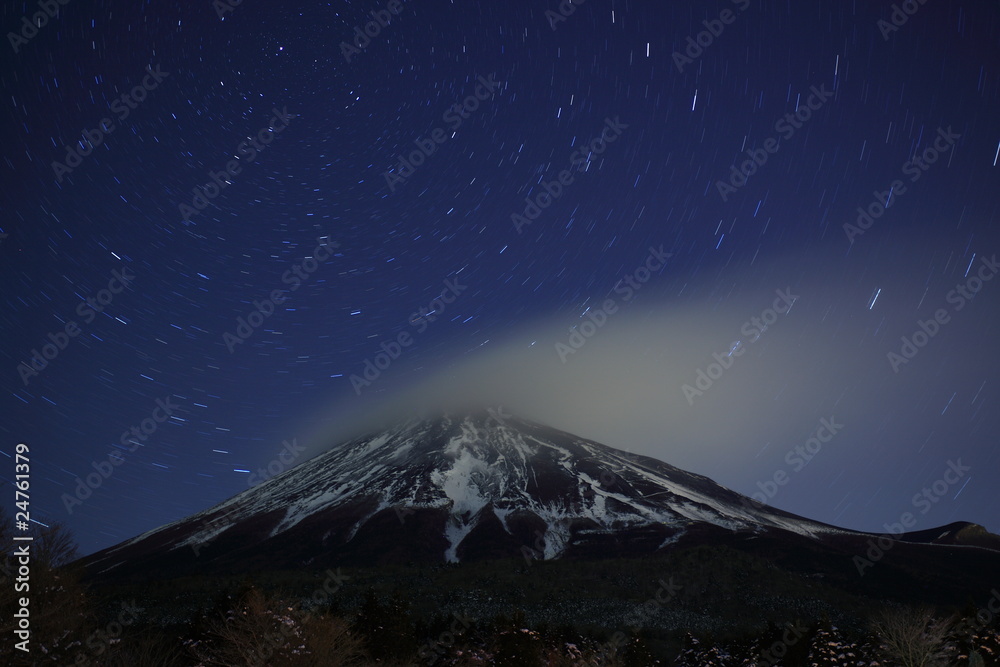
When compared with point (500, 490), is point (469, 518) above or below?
below

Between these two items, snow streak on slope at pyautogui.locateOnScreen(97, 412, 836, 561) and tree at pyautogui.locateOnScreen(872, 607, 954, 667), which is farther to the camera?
snow streak on slope at pyautogui.locateOnScreen(97, 412, 836, 561)

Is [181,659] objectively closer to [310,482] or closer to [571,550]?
[571,550]

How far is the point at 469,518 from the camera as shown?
11500 cm

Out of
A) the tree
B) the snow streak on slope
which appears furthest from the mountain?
the tree

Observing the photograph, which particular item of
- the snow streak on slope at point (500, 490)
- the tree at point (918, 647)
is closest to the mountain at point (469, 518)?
the snow streak on slope at point (500, 490)

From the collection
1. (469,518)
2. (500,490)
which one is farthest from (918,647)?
(500,490)

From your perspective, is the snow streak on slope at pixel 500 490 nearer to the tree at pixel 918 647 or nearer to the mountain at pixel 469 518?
the mountain at pixel 469 518

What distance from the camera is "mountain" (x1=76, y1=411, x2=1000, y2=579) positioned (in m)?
96.7

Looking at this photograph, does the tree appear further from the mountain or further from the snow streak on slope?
the snow streak on slope

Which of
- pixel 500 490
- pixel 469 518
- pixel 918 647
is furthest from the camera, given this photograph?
pixel 500 490

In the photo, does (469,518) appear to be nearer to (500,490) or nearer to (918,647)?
(500,490)

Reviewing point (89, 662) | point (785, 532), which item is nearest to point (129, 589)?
point (89, 662)

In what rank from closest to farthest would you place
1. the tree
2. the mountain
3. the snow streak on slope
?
the tree
the mountain
the snow streak on slope

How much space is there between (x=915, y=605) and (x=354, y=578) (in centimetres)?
A: 6781
